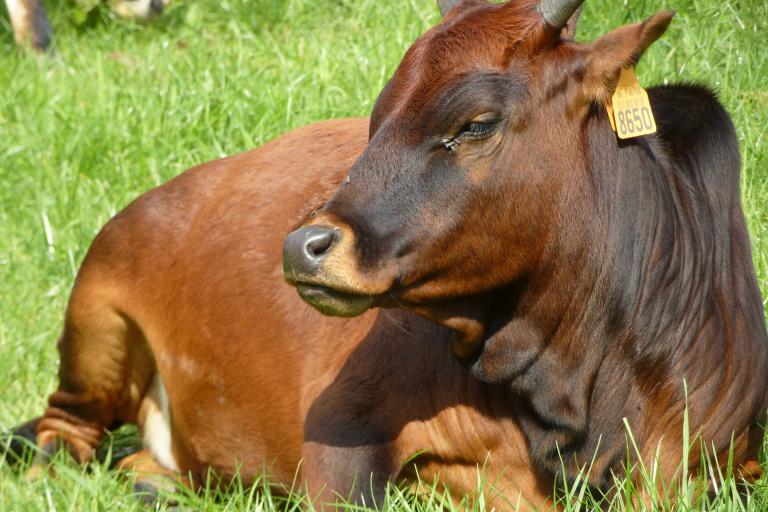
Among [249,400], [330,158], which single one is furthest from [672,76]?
[249,400]

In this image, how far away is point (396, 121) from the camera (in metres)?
3.36

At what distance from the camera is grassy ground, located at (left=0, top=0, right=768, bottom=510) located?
578 centimetres

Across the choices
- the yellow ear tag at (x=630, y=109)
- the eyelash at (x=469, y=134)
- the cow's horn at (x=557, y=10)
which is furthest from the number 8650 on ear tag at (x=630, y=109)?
the eyelash at (x=469, y=134)

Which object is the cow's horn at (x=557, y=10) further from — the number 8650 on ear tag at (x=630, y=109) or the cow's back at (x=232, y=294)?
the cow's back at (x=232, y=294)

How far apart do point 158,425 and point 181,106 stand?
213cm

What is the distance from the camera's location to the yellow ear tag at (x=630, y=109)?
3.45m

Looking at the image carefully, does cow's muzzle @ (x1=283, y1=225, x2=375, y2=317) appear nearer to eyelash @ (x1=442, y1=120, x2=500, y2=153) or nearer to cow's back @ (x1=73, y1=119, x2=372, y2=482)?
eyelash @ (x1=442, y1=120, x2=500, y2=153)

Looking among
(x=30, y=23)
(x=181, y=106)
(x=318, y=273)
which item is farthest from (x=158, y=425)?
(x=30, y=23)

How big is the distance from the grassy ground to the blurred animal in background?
0.38m

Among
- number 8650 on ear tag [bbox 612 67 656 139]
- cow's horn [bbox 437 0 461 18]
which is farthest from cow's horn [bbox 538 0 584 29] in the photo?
cow's horn [bbox 437 0 461 18]

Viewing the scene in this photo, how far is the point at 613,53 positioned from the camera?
11.1ft

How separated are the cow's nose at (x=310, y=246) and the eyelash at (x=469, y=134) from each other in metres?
0.36

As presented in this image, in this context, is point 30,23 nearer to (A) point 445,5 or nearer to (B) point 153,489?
(B) point 153,489

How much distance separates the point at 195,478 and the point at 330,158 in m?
1.30
